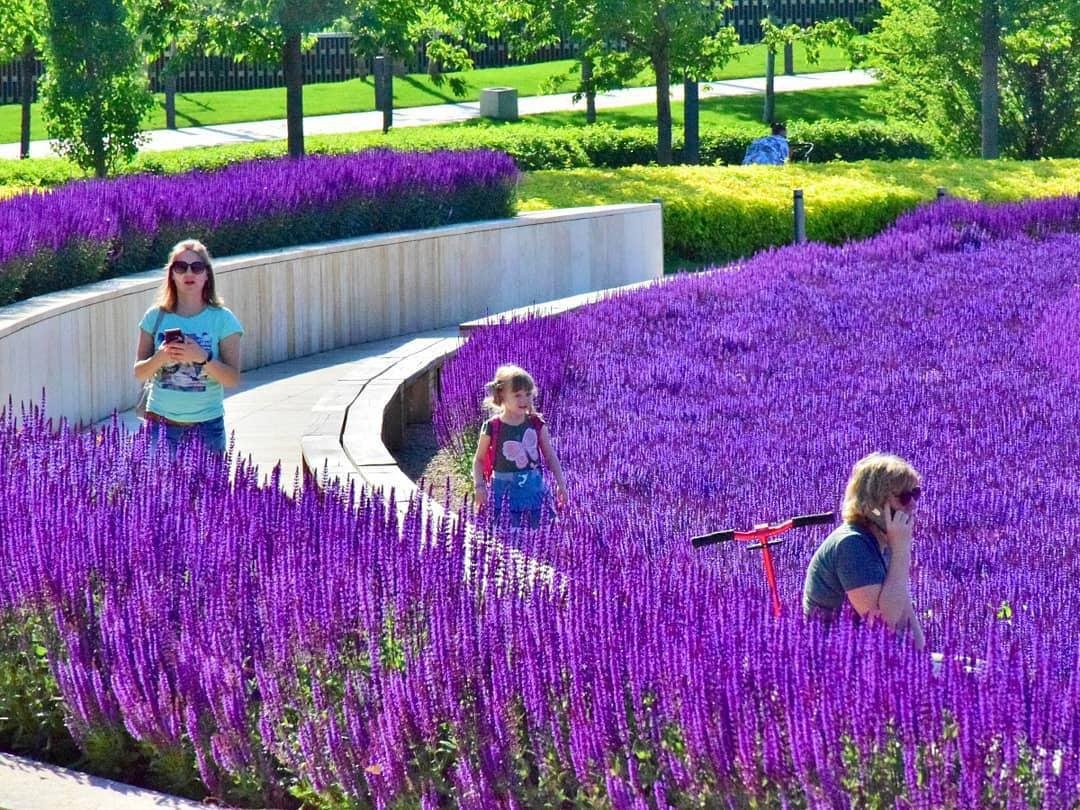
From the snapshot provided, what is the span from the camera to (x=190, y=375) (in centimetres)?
767

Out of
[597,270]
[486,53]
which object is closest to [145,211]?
[597,270]

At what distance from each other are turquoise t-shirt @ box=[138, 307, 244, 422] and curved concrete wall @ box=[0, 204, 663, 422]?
204 centimetres

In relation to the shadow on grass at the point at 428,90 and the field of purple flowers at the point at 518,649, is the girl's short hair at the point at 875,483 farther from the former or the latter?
the shadow on grass at the point at 428,90

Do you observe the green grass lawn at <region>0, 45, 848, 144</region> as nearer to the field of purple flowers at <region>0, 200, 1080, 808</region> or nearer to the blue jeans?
the blue jeans

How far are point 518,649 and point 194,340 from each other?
3.62 meters

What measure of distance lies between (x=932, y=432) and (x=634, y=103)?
37.6 m

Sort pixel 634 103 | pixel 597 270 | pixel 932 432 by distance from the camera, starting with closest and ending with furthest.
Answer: pixel 932 432
pixel 597 270
pixel 634 103

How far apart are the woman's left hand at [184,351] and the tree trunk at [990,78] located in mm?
22640

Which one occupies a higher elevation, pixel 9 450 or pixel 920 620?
pixel 9 450

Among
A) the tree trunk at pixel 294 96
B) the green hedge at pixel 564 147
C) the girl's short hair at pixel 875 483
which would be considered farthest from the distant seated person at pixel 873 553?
the green hedge at pixel 564 147

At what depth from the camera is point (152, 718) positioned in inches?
175

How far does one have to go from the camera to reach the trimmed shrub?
11.6 meters

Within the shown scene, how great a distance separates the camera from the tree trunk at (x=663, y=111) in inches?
1054

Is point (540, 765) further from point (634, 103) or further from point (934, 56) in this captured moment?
point (634, 103)
